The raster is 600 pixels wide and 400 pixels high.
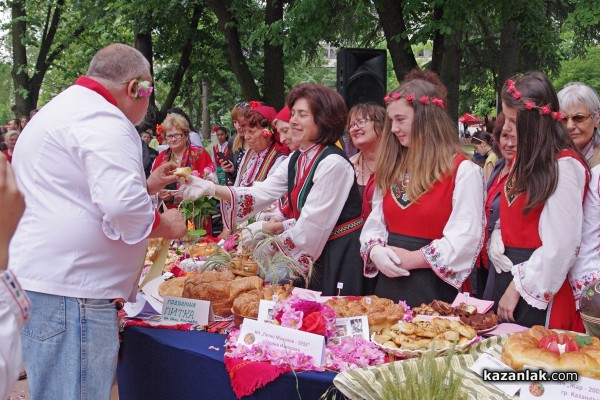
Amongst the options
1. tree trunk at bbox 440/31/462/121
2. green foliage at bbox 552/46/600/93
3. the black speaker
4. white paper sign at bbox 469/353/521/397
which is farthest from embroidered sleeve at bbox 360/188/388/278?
green foliage at bbox 552/46/600/93

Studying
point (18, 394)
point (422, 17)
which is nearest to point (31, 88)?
point (422, 17)

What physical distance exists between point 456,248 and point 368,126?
5.72 ft

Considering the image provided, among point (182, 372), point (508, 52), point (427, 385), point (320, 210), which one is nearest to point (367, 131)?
point (320, 210)

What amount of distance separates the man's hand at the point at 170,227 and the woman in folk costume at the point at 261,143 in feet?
8.08

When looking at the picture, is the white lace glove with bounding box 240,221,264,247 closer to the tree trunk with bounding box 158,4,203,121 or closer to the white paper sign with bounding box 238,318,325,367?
the white paper sign with bounding box 238,318,325,367

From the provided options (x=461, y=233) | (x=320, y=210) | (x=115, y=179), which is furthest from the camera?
(x=320, y=210)

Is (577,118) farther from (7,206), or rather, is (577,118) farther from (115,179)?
(7,206)

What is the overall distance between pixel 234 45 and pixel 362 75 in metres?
5.22

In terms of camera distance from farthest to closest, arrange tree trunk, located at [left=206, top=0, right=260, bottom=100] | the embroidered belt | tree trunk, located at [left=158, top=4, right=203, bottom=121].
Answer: tree trunk, located at [left=158, top=4, right=203, bottom=121]
tree trunk, located at [left=206, top=0, right=260, bottom=100]
the embroidered belt

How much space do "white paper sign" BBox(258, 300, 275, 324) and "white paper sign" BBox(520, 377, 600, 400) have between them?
0.92m

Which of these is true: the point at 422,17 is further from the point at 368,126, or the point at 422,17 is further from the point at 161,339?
the point at 161,339

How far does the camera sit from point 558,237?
8.31 feet

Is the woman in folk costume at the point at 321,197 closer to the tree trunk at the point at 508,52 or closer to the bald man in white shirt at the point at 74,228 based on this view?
the bald man in white shirt at the point at 74,228

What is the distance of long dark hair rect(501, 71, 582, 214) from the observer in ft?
8.53
